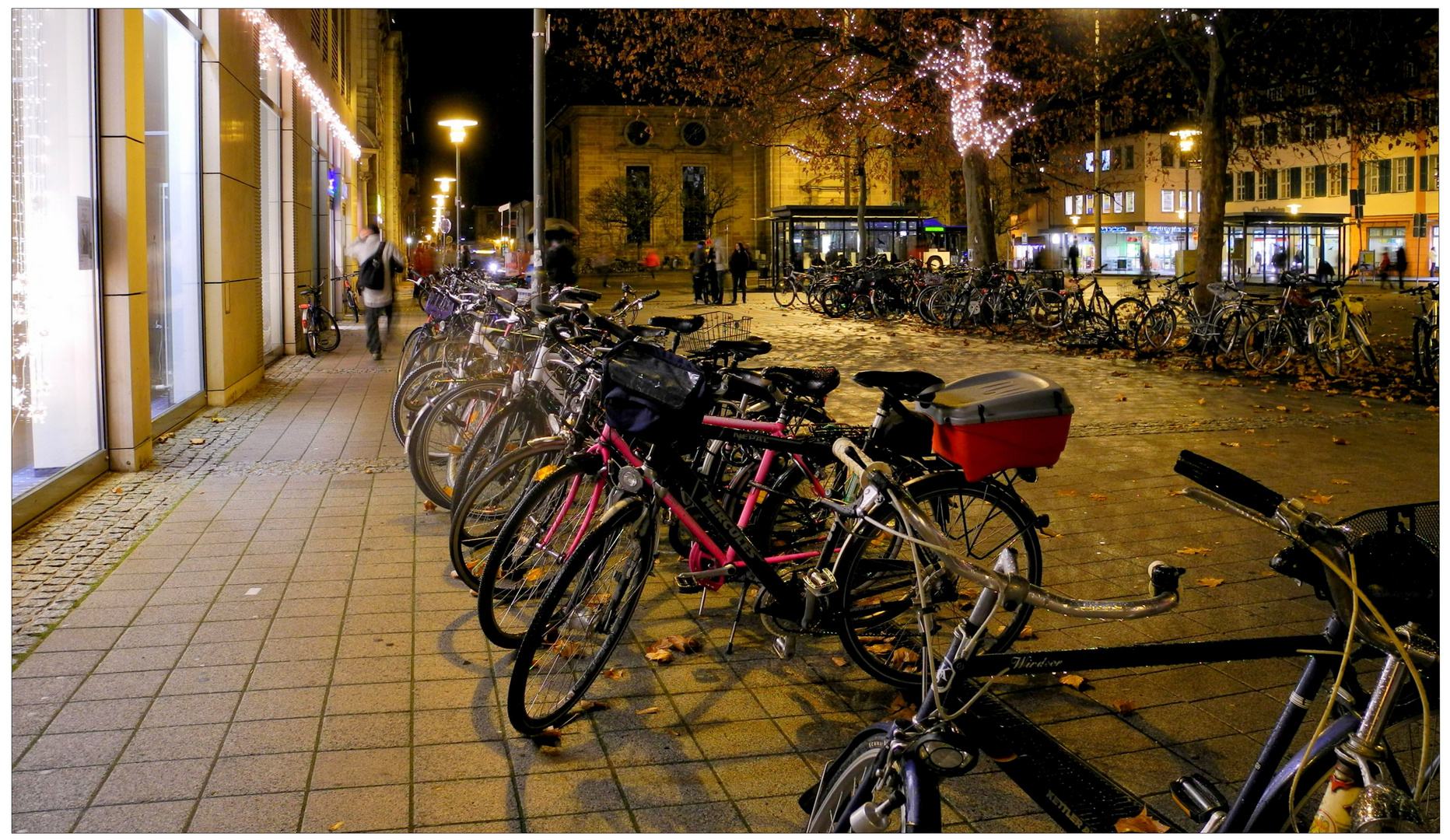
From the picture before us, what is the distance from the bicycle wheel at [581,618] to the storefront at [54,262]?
4.03 m

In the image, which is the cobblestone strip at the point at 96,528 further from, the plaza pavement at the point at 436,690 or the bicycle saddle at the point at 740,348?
the bicycle saddle at the point at 740,348

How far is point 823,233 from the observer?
37.9 metres

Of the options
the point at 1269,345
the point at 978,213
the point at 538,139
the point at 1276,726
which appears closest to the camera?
the point at 1276,726

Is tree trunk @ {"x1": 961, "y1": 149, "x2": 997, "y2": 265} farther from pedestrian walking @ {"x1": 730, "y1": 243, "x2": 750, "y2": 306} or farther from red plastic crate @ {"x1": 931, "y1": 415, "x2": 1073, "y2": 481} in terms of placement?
red plastic crate @ {"x1": 931, "y1": 415, "x2": 1073, "y2": 481}

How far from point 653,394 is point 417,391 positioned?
16.4 ft

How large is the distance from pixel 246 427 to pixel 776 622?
23.3 ft

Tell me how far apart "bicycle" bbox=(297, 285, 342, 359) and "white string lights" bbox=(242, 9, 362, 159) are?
3014 millimetres

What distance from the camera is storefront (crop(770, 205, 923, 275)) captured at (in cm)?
3766

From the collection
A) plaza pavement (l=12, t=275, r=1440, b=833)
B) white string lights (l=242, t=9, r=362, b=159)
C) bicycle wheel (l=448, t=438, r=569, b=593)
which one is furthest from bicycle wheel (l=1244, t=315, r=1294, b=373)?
white string lights (l=242, t=9, r=362, b=159)

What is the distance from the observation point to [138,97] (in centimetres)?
845

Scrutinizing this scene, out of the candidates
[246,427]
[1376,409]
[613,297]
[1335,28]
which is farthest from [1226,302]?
[613,297]

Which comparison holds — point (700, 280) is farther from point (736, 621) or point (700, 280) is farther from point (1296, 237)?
point (736, 621)

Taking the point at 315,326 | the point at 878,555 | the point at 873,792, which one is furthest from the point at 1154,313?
the point at 873,792

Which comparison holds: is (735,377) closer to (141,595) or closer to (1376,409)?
(141,595)
